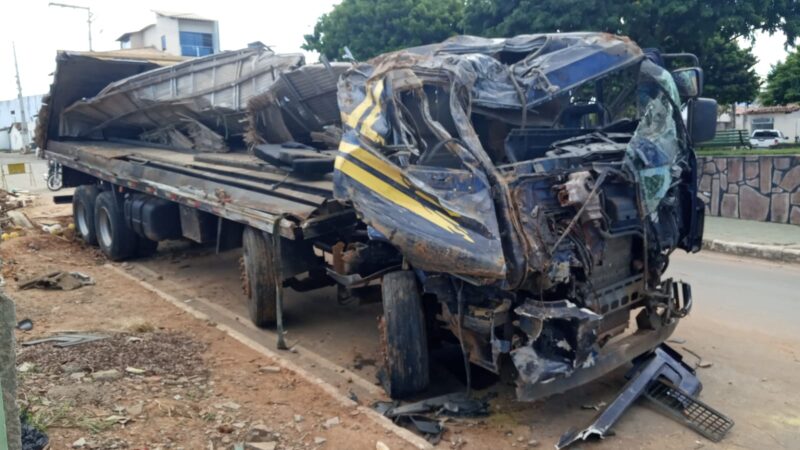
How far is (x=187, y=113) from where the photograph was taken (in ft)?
32.9

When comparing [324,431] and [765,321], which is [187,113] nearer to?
[324,431]

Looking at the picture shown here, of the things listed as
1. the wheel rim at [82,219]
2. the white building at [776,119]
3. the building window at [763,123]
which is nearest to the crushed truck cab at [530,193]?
the wheel rim at [82,219]

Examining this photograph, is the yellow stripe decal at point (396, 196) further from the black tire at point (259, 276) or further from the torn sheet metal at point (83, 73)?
the torn sheet metal at point (83, 73)

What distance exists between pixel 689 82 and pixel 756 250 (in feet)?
19.2

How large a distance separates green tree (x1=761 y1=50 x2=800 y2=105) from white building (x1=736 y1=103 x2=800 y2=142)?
7730mm

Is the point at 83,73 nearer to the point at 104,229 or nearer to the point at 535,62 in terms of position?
the point at 104,229

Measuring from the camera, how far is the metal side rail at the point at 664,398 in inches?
173

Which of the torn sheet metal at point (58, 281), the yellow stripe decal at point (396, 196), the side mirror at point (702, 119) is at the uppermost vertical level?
the side mirror at point (702, 119)

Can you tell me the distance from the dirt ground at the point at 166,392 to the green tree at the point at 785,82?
23412mm

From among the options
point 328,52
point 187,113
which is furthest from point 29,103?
point 187,113

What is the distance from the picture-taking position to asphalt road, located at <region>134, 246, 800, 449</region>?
452cm

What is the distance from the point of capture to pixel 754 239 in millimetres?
11031

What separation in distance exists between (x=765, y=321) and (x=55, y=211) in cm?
1457

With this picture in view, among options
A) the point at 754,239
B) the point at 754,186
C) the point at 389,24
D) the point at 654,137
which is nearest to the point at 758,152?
the point at 754,186
